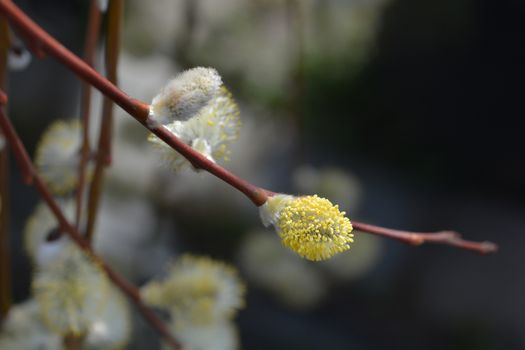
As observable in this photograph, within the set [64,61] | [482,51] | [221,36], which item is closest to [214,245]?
[221,36]

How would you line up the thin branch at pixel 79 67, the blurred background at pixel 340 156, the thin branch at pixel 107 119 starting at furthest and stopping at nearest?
the blurred background at pixel 340 156, the thin branch at pixel 107 119, the thin branch at pixel 79 67

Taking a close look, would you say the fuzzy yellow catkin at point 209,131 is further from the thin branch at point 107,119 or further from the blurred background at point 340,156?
the blurred background at point 340,156

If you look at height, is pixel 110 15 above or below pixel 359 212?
above

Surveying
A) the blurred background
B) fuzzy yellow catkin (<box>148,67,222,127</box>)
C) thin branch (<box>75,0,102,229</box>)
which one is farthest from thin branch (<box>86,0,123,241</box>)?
the blurred background

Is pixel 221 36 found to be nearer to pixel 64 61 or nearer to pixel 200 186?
pixel 200 186

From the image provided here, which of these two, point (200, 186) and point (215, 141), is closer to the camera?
point (215, 141)

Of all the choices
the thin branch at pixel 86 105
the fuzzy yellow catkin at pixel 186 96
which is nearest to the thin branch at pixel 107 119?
the thin branch at pixel 86 105

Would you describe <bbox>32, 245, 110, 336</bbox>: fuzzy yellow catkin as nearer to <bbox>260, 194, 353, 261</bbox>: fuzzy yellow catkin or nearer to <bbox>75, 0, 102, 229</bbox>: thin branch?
<bbox>75, 0, 102, 229</bbox>: thin branch
